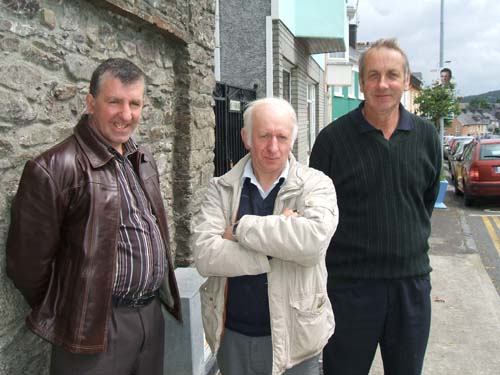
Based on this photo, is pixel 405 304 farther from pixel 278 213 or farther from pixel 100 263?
pixel 100 263

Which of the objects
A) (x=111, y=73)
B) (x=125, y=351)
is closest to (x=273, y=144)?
(x=111, y=73)

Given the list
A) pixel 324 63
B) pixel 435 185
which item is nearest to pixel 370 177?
pixel 435 185

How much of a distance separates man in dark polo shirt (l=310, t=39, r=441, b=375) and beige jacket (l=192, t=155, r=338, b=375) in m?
0.36

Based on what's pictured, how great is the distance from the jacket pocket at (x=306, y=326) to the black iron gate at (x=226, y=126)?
4.41m

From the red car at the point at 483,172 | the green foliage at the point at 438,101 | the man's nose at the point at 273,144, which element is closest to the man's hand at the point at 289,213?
the man's nose at the point at 273,144

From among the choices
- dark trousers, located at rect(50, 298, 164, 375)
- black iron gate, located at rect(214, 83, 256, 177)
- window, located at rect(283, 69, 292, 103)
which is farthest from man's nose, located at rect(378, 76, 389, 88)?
window, located at rect(283, 69, 292, 103)

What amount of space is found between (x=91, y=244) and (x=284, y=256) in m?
0.76

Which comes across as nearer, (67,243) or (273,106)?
(67,243)

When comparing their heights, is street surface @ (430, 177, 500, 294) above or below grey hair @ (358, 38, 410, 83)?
below

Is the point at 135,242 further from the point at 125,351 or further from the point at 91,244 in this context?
the point at 125,351

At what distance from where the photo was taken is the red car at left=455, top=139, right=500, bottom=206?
36.3ft

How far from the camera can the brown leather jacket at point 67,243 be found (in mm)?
1934

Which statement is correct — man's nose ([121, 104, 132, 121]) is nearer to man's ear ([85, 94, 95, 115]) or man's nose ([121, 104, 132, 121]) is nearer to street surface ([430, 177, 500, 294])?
man's ear ([85, 94, 95, 115])

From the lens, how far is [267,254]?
2.04m
